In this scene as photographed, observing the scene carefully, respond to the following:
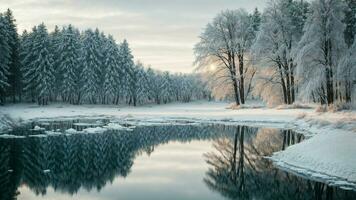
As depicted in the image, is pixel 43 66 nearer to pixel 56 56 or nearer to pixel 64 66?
pixel 64 66

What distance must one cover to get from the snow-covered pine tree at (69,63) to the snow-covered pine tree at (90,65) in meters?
1.55

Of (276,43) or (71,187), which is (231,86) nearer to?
(276,43)

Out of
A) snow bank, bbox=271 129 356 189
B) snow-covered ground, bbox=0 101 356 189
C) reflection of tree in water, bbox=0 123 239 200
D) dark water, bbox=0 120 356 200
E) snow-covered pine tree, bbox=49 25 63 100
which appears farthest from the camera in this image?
snow-covered pine tree, bbox=49 25 63 100

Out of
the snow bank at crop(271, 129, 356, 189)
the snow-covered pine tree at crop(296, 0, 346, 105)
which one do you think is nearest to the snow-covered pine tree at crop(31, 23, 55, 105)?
the snow-covered pine tree at crop(296, 0, 346, 105)

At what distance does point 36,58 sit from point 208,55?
32343 millimetres

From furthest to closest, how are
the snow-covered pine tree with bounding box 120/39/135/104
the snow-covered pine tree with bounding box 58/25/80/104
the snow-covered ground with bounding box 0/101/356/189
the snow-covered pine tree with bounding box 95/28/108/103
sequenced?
the snow-covered pine tree with bounding box 120/39/135/104 → the snow-covered pine tree with bounding box 95/28/108/103 → the snow-covered pine tree with bounding box 58/25/80/104 → the snow-covered ground with bounding box 0/101/356/189

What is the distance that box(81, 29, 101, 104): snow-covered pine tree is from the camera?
242 ft

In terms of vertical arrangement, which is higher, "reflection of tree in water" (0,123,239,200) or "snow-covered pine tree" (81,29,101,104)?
"snow-covered pine tree" (81,29,101,104)

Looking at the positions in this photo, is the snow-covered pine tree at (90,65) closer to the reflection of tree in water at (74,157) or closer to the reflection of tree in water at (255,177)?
the reflection of tree in water at (74,157)

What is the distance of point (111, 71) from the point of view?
7762 cm

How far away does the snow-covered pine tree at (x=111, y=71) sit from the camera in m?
76.4

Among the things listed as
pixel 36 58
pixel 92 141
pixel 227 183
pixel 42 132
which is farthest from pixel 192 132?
pixel 36 58

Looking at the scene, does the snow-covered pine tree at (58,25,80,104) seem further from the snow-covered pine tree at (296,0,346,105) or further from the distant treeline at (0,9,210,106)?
the snow-covered pine tree at (296,0,346,105)

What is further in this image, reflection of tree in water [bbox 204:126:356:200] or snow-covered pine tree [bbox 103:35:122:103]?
snow-covered pine tree [bbox 103:35:122:103]
